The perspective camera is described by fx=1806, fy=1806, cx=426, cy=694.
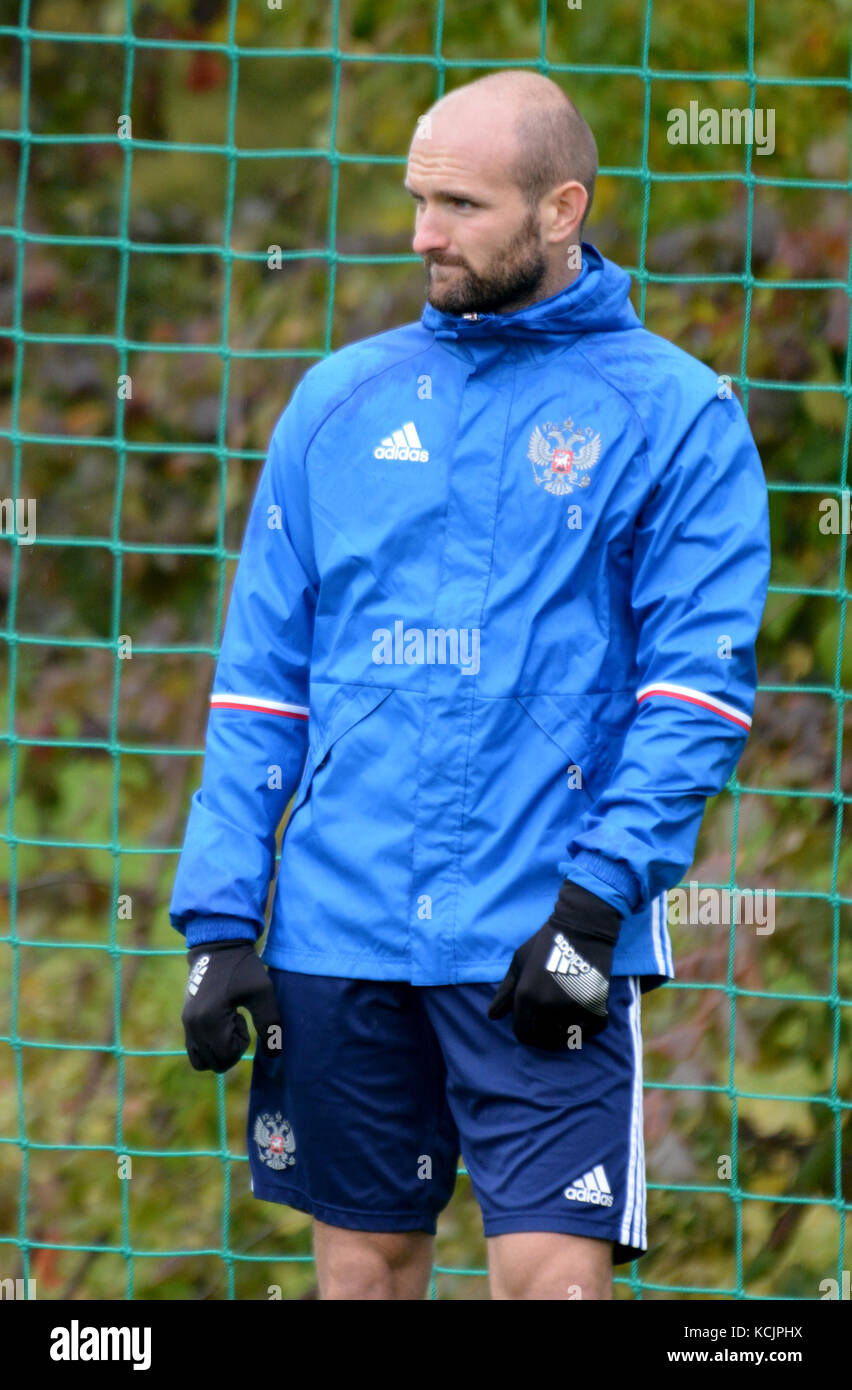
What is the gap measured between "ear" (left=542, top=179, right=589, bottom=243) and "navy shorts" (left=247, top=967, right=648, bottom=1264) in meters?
0.83

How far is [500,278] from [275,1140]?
102 centimetres

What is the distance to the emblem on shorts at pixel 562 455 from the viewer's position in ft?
6.43

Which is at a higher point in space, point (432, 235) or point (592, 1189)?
point (432, 235)

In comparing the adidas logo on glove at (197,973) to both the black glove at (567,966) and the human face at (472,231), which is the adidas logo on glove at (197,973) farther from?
the human face at (472,231)

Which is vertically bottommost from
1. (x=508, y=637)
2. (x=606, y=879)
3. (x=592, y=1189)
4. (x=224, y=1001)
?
(x=592, y=1189)

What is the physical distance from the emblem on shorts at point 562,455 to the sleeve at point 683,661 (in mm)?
80

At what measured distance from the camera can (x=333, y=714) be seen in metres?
2.03


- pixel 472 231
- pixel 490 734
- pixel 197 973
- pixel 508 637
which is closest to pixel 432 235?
pixel 472 231

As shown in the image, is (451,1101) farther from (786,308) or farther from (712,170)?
(712,170)

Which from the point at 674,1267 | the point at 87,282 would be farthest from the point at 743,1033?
the point at 87,282

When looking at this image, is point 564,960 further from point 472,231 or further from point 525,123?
point 525,123

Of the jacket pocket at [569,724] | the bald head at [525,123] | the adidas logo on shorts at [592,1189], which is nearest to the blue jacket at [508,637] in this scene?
the jacket pocket at [569,724]

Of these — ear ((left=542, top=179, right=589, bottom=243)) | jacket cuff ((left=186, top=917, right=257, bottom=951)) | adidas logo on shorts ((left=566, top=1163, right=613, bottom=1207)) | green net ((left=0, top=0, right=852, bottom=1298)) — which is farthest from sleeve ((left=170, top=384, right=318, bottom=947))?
green net ((left=0, top=0, right=852, bottom=1298))

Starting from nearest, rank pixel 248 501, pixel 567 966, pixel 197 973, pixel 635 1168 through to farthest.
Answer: pixel 567 966, pixel 635 1168, pixel 197 973, pixel 248 501
